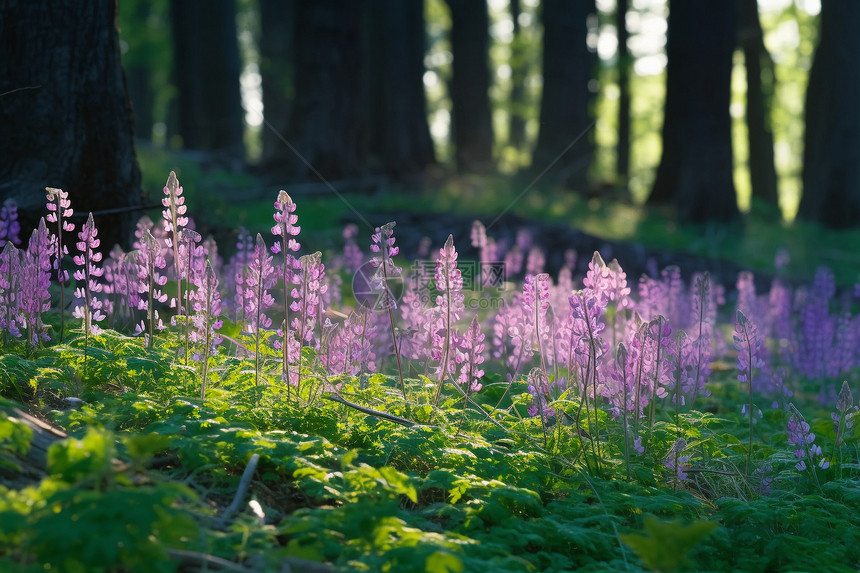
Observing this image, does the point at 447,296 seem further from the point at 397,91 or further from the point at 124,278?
the point at 397,91

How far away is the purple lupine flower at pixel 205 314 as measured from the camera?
140 inches

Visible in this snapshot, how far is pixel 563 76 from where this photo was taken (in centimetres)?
1609

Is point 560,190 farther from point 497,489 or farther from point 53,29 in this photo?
point 497,489

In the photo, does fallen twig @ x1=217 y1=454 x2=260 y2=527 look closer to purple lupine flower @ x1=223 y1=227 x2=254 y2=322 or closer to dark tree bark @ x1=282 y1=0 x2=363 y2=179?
purple lupine flower @ x1=223 y1=227 x2=254 y2=322

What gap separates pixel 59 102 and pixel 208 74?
16210mm

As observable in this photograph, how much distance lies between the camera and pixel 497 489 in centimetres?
297

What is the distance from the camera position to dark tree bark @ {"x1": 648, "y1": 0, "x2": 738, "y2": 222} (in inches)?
579

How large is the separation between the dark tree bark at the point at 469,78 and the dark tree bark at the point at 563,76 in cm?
381

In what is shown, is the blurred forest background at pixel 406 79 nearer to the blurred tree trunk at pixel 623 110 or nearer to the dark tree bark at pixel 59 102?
the blurred tree trunk at pixel 623 110

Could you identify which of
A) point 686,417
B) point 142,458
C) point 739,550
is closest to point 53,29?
point 142,458

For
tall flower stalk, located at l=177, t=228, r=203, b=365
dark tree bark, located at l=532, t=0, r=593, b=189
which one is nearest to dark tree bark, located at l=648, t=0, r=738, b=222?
dark tree bark, located at l=532, t=0, r=593, b=189

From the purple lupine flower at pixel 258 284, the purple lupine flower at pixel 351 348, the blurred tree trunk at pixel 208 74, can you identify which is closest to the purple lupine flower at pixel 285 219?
the purple lupine flower at pixel 258 284

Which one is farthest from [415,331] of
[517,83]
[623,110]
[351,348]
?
[517,83]

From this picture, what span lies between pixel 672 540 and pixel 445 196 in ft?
42.0
